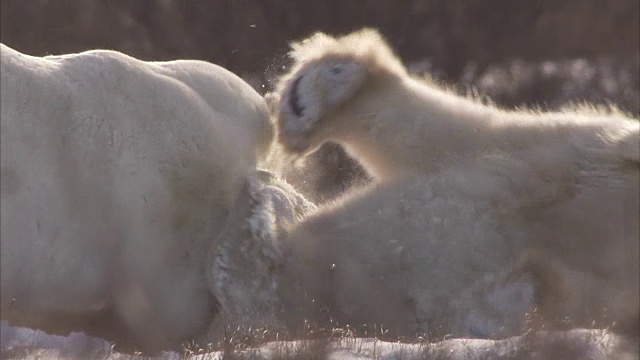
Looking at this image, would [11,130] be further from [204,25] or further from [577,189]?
[204,25]

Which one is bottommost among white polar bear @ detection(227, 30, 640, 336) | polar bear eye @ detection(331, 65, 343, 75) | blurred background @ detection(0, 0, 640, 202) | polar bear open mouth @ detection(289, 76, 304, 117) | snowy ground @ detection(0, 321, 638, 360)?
snowy ground @ detection(0, 321, 638, 360)

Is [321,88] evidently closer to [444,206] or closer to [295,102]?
[295,102]

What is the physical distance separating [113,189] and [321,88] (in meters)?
0.68

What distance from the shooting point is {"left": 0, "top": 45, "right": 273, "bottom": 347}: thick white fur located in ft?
11.1

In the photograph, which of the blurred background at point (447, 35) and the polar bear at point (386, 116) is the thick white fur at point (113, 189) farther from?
the blurred background at point (447, 35)

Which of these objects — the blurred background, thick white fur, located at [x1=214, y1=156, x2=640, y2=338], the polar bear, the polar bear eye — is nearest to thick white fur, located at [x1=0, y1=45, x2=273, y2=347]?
thick white fur, located at [x1=214, y1=156, x2=640, y2=338]

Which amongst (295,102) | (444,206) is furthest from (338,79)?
(444,206)

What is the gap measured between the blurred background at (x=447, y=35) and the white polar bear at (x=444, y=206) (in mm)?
4460

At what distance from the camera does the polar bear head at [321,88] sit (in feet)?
12.3

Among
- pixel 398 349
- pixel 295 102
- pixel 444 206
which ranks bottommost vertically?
pixel 398 349

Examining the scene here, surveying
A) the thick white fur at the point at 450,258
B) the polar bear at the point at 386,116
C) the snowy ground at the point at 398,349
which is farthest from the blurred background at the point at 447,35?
the snowy ground at the point at 398,349

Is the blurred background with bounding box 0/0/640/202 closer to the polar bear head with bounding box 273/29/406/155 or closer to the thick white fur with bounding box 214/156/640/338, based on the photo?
the polar bear head with bounding box 273/29/406/155

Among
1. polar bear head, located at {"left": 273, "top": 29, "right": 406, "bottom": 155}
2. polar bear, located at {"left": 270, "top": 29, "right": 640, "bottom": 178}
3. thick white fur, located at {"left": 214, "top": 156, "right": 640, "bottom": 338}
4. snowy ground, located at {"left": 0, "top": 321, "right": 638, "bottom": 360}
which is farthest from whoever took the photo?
polar bear head, located at {"left": 273, "top": 29, "right": 406, "bottom": 155}

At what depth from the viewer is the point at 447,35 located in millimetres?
8609
